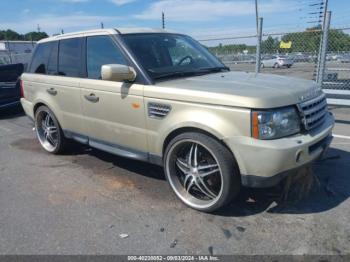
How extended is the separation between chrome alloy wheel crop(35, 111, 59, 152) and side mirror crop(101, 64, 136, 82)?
7.17ft

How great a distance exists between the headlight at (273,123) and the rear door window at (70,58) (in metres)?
2.67

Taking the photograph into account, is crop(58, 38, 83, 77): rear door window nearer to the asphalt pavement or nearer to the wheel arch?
the asphalt pavement

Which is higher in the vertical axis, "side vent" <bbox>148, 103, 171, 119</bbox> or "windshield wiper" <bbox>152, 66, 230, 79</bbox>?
"windshield wiper" <bbox>152, 66, 230, 79</bbox>

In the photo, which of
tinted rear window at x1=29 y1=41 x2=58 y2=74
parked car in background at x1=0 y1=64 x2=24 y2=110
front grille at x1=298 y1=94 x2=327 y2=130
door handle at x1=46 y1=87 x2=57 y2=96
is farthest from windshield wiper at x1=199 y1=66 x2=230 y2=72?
parked car in background at x1=0 y1=64 x2=24 y2=110

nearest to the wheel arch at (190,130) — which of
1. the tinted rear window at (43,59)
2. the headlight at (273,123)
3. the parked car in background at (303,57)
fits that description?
the headlight at (273,123)

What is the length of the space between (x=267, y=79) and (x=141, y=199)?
1972 millimetres

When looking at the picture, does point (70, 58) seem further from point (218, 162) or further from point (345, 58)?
point (345, 58)

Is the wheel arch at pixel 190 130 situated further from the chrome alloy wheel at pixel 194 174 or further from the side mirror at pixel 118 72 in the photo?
the side mirror at pixel 118 72

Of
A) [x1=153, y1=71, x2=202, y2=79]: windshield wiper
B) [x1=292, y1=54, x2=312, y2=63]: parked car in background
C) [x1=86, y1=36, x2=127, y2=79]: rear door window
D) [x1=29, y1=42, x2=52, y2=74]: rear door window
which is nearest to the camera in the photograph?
[x1=153, y1=71, x2=202, y2=79]: windshield wiper

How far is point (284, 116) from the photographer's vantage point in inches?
121

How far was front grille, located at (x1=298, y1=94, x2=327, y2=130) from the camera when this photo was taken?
10.6ft

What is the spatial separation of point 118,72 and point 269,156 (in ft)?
5.87

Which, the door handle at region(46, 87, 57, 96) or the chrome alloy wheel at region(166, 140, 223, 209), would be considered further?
the door handle at region(46, 87, 57, 96)

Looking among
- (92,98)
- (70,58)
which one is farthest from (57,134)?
(92,98)
